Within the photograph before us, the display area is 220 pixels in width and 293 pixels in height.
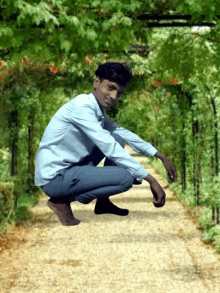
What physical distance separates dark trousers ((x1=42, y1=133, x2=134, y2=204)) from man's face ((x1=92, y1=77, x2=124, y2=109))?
0.14m

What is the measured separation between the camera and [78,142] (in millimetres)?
2049

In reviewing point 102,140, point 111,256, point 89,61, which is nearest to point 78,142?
point 102,140

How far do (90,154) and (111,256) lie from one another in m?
24.5

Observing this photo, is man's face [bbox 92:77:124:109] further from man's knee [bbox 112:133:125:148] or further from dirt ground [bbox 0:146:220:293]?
dirt ground [bbox 0:146:220:293]

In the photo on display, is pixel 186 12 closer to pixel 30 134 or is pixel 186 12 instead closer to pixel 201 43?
pixel 201 43

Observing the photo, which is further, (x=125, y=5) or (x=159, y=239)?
(x=159, y=239)

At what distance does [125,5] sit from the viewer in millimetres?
6906

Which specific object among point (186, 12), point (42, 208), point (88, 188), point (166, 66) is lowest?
point (42, 208)

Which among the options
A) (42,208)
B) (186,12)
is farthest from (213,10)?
(42,208)

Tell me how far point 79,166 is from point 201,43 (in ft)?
8.01

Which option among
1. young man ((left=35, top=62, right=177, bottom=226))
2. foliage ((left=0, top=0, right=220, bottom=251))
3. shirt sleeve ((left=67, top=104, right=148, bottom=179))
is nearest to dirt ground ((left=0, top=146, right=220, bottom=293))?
foliage ((left=0, top=0, right=220, bottom=251))

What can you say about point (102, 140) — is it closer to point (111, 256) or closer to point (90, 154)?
point (90, 154)

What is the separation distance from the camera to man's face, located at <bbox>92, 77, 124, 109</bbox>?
204 cm

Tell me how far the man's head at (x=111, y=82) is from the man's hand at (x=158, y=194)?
347 millimetres
